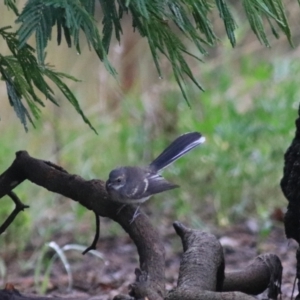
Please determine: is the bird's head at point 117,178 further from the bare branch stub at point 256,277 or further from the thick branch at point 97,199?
the bare branch stub at point 256,277

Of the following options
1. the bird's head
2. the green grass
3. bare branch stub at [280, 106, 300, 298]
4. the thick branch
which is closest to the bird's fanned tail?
the bird's head

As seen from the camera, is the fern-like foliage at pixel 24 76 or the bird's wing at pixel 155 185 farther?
the bird's wing at pixel 155 185

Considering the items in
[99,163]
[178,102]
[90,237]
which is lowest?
[90,237]

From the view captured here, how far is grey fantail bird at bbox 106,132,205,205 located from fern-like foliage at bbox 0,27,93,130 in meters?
0.76

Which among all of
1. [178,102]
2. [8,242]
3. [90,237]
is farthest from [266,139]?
[8,242]

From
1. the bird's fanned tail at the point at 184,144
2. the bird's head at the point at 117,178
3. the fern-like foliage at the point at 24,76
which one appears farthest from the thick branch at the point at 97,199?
the bird's fanned tail at the point at 184,144

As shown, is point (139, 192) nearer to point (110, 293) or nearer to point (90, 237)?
point (110, 293)

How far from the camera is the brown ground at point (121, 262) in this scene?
4258 millimetres

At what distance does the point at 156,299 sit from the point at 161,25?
787 millimetres

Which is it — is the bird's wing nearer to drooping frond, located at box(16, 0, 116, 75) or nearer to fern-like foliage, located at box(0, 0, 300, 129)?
fern-like foliage, located at box(0, 0, 300, 129)

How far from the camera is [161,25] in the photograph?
84.2 inches

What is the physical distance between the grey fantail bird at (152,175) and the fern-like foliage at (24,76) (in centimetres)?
76

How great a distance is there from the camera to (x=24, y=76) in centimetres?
238

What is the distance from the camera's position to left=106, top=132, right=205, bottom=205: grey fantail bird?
3.38m
